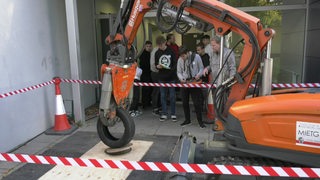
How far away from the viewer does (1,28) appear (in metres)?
4.99

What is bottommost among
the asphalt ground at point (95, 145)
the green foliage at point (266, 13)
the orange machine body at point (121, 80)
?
the asphalt ground at point (95, 145)

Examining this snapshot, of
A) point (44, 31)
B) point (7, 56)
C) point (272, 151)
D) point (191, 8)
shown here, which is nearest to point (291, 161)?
point (272, 151)

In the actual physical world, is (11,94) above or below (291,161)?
above

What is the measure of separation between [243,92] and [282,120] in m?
0.67

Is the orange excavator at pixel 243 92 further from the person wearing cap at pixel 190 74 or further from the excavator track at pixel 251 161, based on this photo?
the person wearing cap at pixel 190 74

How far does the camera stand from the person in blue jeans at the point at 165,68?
6.76 metres

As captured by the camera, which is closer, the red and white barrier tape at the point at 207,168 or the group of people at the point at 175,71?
the red and white barrier tape at the point at 207,168

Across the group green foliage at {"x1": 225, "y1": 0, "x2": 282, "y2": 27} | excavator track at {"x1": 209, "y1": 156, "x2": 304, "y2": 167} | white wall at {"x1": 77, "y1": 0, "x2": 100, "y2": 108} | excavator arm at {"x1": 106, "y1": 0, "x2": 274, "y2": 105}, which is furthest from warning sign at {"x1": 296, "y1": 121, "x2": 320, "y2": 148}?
white wall at {"x1": 77, "y1": 0, "x2": 100, "y2": 108}

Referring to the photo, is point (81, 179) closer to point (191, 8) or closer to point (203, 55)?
point (191, 8)

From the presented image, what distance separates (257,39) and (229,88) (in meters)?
0.65

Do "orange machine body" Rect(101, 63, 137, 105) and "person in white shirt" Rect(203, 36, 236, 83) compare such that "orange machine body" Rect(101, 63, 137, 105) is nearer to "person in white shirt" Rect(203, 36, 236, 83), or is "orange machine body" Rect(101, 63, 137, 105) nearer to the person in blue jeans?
"person in white shirt" Rect(203, 36, 236, 83)

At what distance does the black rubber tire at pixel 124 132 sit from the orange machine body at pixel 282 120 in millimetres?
2078

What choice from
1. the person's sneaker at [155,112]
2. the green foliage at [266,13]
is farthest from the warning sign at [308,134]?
the green foliage at [266,13]

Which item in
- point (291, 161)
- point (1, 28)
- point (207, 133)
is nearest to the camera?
point (291, 161)
